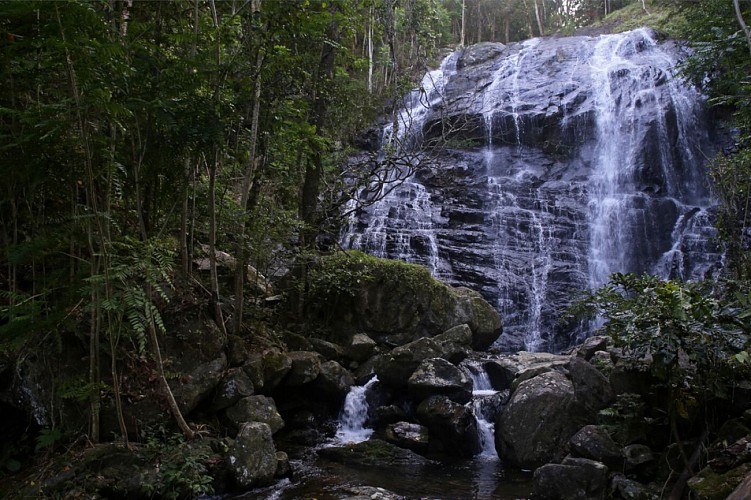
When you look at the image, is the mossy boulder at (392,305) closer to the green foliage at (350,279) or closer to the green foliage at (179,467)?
the green foliage at (350,279)

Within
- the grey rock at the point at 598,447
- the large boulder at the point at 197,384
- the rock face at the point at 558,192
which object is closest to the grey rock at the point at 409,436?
the grey rock at the point at 598,447

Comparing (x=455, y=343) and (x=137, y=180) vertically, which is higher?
(x=137, y=180)

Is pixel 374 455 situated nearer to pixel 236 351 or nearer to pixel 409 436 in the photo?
pixel 409 436

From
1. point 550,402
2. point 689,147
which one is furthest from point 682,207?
point 550,402

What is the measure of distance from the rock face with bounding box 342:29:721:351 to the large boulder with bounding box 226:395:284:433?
5.23 m

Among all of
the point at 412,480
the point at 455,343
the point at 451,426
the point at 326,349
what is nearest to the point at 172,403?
the point at 412,480

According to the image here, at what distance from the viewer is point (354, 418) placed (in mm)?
7438

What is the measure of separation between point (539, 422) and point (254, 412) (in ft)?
11.0

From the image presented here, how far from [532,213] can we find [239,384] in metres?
11.6

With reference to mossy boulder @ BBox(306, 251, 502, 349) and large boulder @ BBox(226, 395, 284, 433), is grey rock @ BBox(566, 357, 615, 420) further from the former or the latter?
mossy boulder @ BBox(306, 251, 502, 349)

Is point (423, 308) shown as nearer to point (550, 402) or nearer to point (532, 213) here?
point (550, 402)

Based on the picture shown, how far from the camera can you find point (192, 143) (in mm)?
4973

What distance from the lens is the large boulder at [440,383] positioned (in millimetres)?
7027

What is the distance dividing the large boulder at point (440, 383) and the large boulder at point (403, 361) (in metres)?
0.29
